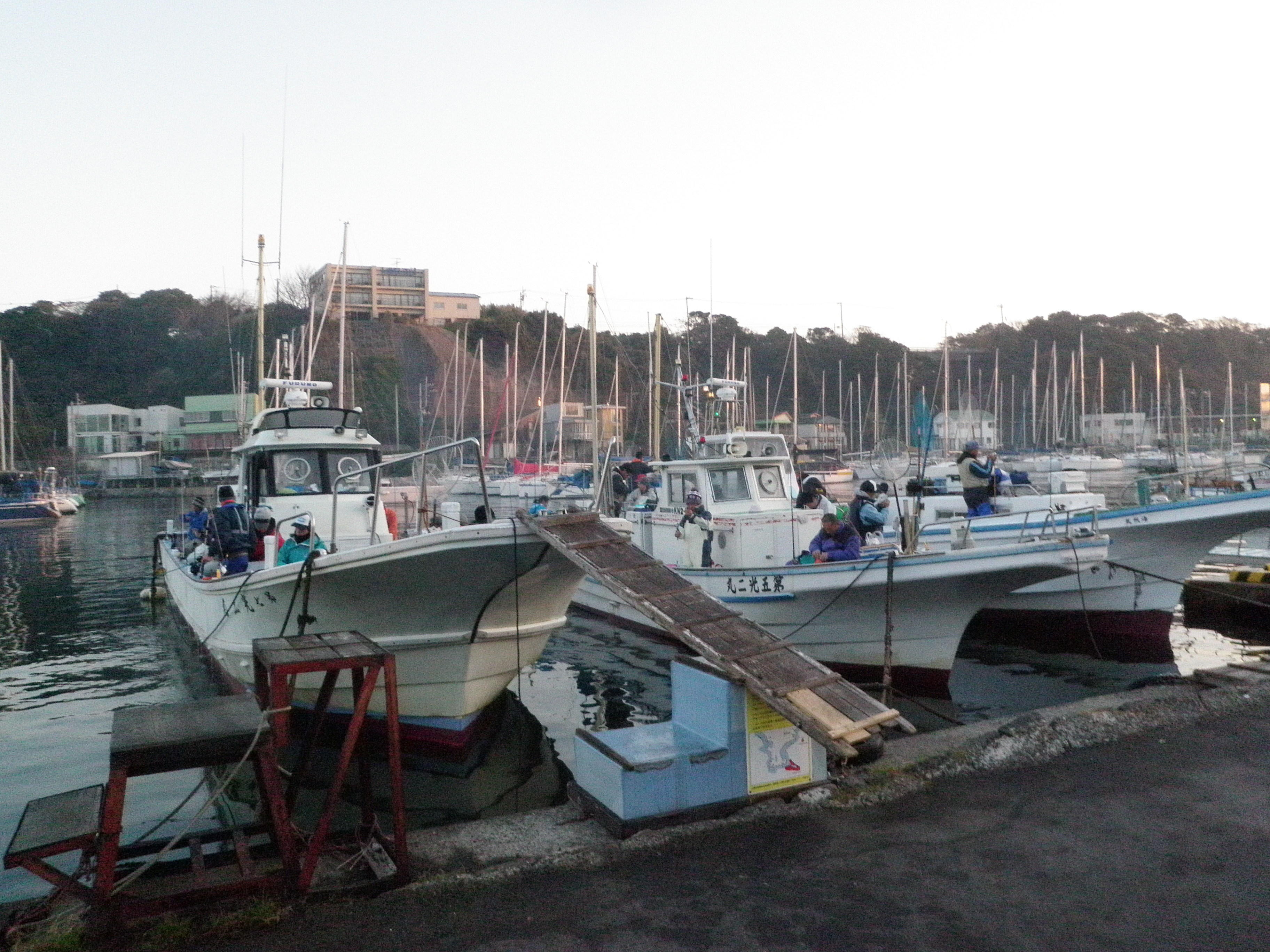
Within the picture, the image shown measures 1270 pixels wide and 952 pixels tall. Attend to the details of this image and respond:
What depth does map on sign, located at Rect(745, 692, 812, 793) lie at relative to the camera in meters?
6.02

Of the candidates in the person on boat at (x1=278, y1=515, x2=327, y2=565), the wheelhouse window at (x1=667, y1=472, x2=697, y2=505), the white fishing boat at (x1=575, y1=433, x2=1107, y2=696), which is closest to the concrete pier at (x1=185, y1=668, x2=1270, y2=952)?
the white fishing boat at (x1=575, y1=433, x2=1107, y2=696)

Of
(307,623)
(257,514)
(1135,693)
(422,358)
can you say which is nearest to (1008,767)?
(1135,693)

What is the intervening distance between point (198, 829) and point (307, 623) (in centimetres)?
195

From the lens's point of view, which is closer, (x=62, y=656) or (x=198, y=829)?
(x=198, y=829)

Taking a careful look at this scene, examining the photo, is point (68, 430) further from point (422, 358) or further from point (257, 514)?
point (257, 514)

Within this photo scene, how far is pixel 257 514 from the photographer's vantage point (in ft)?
34.6

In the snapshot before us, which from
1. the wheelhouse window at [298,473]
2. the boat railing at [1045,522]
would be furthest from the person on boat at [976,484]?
the wheelhouse window at [298,473]

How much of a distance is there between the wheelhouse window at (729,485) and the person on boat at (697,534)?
27 centimetres

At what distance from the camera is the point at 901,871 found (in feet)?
16.9

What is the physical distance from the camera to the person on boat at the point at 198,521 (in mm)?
13656

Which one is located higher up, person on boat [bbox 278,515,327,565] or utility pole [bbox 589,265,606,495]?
utility pole [bbox 589,265,606,495]

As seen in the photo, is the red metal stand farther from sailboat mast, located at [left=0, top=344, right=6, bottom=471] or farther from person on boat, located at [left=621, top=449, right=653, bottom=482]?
sailboat mast, located at [left=0, top=344, right=6, bottom=471]

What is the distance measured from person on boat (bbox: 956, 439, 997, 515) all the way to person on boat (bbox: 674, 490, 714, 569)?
486cm

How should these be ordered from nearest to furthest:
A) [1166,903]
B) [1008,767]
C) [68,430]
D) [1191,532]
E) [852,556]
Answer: [1166,903] < [1008,767] < [852,556] < [1191,532] < [68,430]
